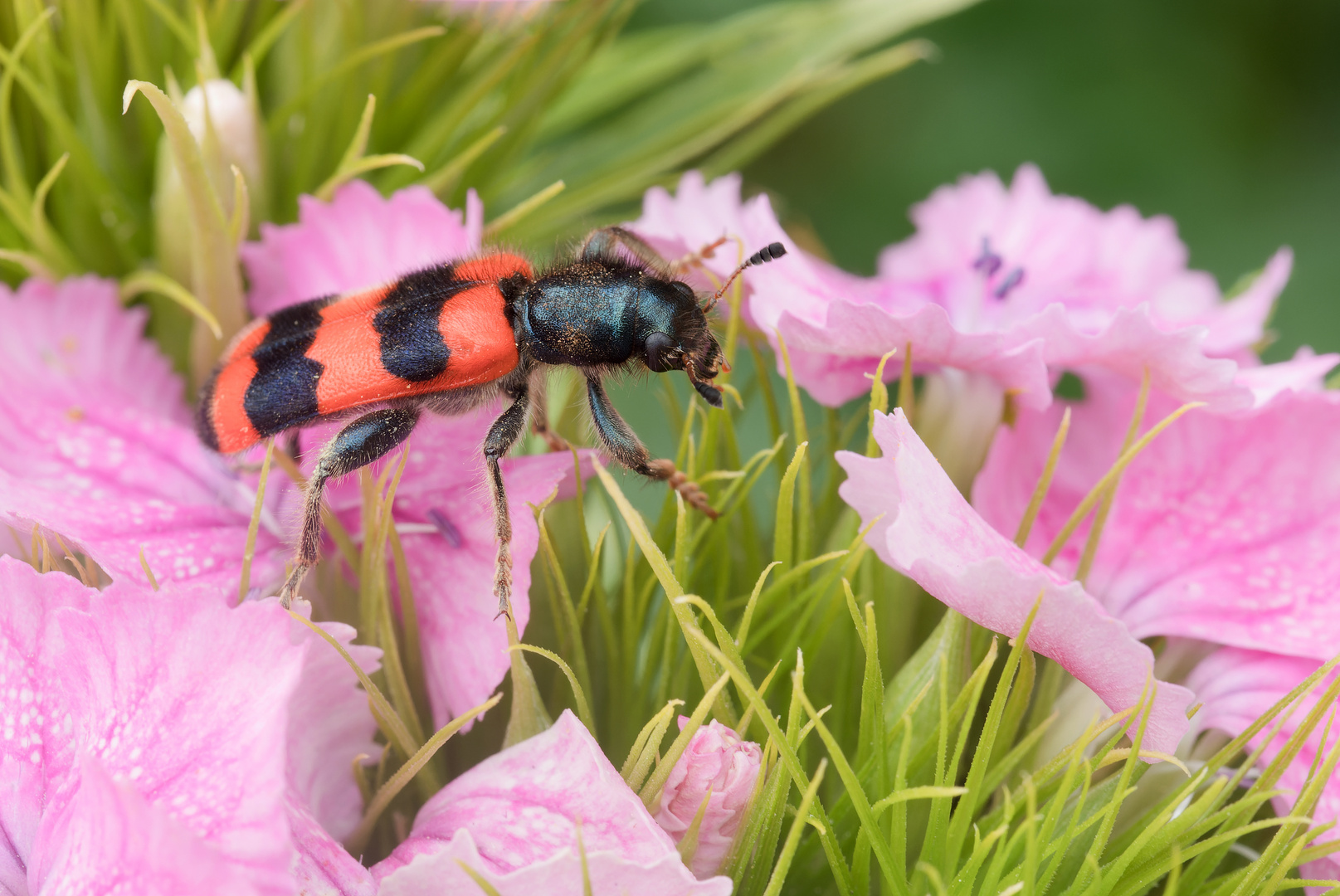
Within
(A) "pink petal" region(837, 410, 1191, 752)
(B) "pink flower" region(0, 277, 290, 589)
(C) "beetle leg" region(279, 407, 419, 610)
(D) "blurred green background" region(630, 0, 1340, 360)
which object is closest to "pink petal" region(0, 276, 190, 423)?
(B) "pink flower" region(0, 277, 290, 589)

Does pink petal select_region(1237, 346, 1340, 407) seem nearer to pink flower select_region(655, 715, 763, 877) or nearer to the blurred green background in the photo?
pink flower select_region(655, 715, 763, 877)

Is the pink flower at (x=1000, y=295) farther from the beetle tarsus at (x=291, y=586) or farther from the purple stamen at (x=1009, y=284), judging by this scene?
the beetle tarsus at (x=291, y=586)

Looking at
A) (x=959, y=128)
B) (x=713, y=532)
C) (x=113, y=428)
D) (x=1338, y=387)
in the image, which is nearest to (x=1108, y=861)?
(x=713, y=532)

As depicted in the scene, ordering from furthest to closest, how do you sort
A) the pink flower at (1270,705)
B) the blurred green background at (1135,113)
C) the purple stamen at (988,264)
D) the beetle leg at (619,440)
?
the blurred green background at (1135,113) → the purple stamen at (988,264) → the beetle leg at (619,440) → the pink flower at (1270,705)

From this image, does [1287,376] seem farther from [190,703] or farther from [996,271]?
[190,703]

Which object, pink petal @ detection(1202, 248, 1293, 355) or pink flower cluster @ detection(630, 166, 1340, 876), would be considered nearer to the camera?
pink flower cluster @ detection(630, 166, 1340, 876)

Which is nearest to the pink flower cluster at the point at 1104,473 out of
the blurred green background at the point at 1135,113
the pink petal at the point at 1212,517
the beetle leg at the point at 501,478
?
the pink petal at the point at 1212,517

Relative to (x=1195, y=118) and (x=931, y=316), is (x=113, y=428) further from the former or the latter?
(x=1195, y=118)
